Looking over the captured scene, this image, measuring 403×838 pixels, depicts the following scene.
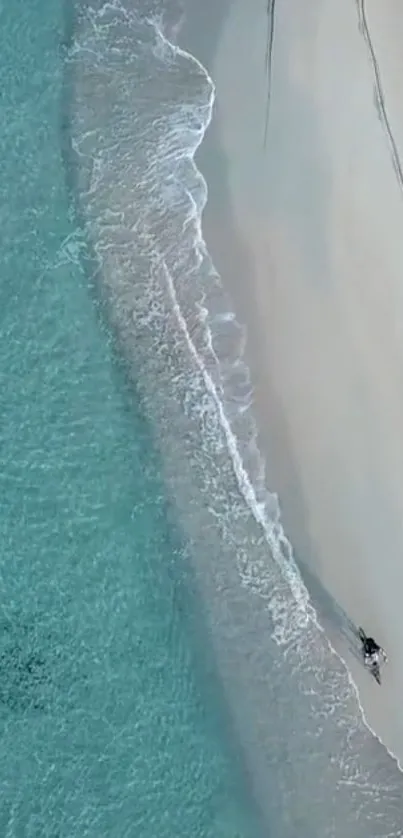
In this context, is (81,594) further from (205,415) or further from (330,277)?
(330,277)

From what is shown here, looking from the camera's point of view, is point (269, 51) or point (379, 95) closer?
point (379, 95)

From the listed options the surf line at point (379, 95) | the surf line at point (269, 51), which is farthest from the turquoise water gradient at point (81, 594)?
the surf line at point (379, 95)

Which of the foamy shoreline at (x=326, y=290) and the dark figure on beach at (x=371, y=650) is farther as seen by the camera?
the foamy shoreline at (x=326, y=290)

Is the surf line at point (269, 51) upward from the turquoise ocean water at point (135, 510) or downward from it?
upward

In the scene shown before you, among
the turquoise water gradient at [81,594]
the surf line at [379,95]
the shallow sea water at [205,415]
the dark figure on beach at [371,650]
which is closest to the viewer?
the dark figure on beach at [371,650]

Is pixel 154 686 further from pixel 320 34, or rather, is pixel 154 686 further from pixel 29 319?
pixel 320 34

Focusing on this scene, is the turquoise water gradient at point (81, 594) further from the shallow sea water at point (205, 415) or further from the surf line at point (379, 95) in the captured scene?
the surf line at point (379, 95)

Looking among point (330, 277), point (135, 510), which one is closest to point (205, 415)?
point (135, 510)
